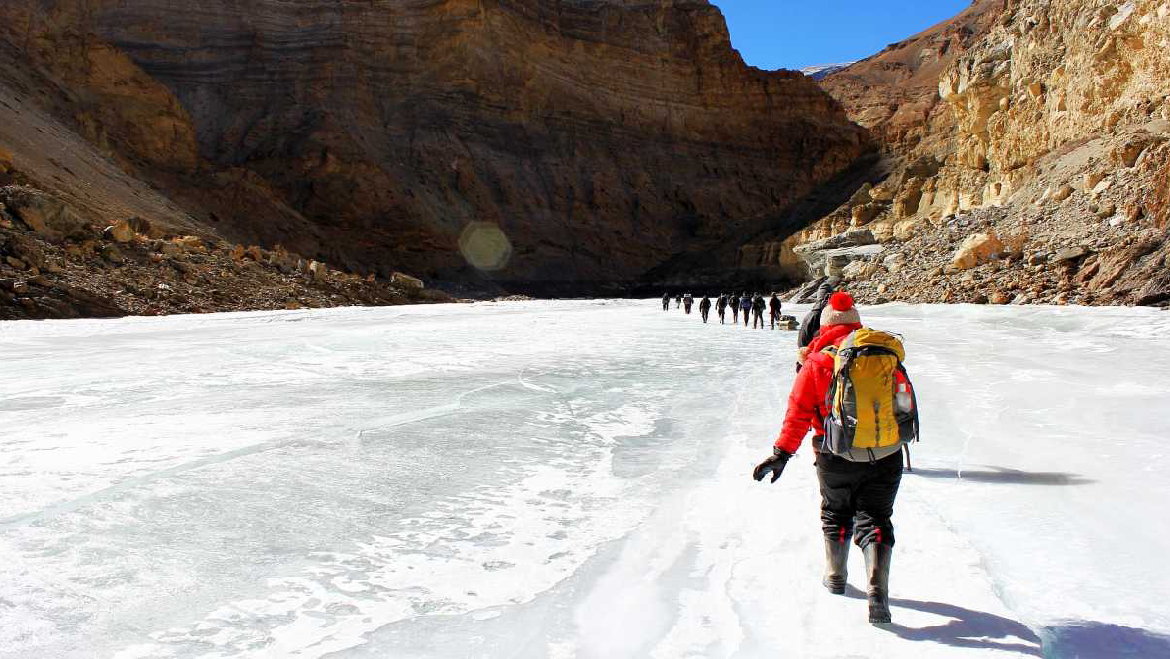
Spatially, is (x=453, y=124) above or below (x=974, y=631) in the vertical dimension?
above

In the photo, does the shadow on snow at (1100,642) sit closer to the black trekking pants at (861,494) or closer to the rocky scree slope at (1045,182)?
the black trekking pants at (861,494)

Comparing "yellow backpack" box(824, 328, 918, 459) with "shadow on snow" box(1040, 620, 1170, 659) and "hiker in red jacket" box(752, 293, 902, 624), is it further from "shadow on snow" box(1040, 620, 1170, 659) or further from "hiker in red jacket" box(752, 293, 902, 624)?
"shadow on snow" box(1040, 620, 1170, 659)

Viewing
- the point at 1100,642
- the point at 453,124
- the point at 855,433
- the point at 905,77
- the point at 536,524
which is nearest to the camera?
the point at 1100,642

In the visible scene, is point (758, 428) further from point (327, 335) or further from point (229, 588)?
point (327, 335)

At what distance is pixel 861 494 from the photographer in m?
3.25

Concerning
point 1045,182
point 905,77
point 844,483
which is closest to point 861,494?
point 844,483

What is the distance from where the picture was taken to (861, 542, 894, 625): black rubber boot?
3.10 meters

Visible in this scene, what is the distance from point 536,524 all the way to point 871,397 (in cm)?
203

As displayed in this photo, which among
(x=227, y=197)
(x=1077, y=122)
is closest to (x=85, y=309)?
(x=227, y=197)

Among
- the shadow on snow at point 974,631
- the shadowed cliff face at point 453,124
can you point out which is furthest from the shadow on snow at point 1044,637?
the shadowed cliff face at point 453,124

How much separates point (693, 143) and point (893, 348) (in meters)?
74.3

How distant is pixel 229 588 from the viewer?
3.40 metres

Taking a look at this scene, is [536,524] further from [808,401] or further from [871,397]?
[871,397]

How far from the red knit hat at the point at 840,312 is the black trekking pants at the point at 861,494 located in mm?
588
